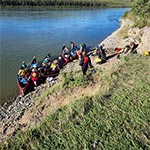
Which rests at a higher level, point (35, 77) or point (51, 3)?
point (35, 77)

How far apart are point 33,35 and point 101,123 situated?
32.0 meters

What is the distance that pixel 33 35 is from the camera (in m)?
42.3

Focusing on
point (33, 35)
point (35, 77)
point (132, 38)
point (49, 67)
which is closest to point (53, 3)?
point (33, 35)

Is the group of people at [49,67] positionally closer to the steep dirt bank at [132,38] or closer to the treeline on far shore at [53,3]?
the steep dirt bank at [132,38]

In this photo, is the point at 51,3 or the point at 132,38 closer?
the point at 132,38

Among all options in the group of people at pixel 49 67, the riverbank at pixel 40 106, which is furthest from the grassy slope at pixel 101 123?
the group of people at pixel 49 67

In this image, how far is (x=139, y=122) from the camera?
12.2 meters

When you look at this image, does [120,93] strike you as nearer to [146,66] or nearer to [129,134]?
[129,134]

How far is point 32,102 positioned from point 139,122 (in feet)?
24.6

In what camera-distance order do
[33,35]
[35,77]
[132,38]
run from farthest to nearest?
1. [33,35]
2. [132,38]
3. [35,77]

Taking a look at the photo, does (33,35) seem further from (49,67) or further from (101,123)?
(101,123)

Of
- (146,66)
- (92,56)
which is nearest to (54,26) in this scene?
(92,56)

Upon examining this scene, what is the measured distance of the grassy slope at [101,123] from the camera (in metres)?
Answer: 11.3

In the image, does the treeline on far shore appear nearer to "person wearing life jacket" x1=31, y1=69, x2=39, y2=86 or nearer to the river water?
the river water
